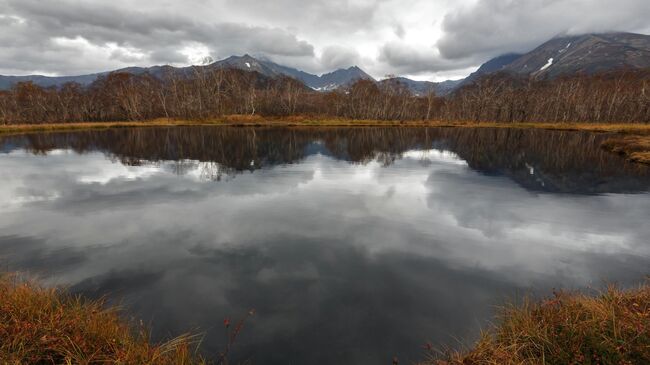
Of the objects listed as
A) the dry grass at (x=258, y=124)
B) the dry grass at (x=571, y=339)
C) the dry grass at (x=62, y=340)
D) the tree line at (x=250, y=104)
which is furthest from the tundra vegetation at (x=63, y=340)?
the tree line at (x=250, y=104)

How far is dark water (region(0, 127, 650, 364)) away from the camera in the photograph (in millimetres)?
9461

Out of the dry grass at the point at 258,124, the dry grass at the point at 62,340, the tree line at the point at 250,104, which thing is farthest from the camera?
the tree line at the point at 250,104

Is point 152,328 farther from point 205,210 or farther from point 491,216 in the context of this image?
point 491,216

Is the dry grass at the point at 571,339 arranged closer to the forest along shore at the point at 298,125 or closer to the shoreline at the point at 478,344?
the shoreline at the point at 478,344

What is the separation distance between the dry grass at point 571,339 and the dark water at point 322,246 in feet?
5.81

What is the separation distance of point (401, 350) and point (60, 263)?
13.4m

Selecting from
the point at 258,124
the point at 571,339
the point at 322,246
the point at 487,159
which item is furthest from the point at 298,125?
the point at 571,339

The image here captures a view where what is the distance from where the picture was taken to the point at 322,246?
588 inches

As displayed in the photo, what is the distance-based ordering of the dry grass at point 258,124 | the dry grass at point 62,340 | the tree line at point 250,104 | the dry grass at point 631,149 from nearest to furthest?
the dry grass at point 62,340, the dry grass at point 631,149, the dry grass at point 258,124, the tree line at point 250,104

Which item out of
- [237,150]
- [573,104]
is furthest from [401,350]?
[573,104]

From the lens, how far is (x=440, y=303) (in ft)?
34.4

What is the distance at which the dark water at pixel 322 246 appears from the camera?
946 centimetres

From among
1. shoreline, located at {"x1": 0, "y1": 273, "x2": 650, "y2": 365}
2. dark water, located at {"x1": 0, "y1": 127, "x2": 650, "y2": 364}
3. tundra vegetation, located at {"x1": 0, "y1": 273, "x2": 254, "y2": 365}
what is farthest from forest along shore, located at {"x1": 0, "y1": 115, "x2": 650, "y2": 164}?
tundra vegetation, located at {"x1": 0, "y1": 273, "x2": 254, "y2": 365}

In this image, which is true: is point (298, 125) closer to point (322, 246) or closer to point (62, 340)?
point (322, 246)
